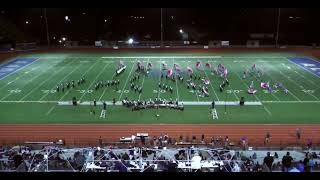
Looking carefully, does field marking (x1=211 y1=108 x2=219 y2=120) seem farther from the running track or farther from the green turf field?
the running track

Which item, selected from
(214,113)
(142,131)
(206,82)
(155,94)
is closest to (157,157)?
(142,131)

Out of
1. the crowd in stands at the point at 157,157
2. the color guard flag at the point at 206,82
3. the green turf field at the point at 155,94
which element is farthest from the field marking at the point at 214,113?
the color guard flag at the point at 206,82

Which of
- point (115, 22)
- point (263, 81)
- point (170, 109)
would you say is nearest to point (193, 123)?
point (170, 109)

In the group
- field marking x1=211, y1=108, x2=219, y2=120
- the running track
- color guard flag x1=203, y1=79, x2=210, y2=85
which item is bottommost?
the running track

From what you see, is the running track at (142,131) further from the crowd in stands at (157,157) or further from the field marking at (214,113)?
the field marking at (214,113)

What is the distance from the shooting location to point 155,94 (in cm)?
2839

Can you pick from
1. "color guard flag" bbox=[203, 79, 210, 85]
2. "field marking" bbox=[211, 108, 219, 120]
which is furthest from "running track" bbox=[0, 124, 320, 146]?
"color guard flag" bbox=[203, 79, 210, 85]

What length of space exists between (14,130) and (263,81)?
65.8 feet

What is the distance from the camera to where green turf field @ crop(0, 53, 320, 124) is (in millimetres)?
23562

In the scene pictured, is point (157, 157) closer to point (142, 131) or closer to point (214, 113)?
point (142, 131)

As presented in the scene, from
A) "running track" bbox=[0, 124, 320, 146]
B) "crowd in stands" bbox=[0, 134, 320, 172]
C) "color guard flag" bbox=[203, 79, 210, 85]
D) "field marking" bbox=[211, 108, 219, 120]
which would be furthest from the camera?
"color guard flag" bbox=[203, 79, 210, 85]

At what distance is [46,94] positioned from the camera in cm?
2886

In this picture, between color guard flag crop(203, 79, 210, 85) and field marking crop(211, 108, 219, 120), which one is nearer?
field marking crop(211, 108, 219, 120)

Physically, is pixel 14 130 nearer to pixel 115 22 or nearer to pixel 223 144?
pixel 223 144
